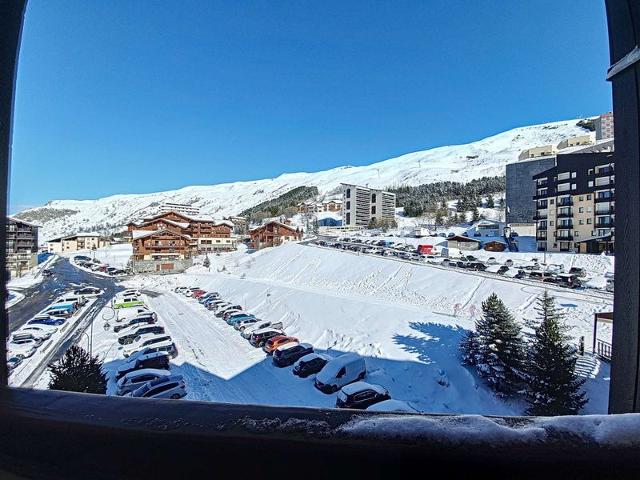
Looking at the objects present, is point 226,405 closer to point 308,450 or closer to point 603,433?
point 308,450

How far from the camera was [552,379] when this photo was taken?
99.5 inches

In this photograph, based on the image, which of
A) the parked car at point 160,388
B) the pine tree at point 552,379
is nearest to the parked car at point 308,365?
the parked car at point 160,388

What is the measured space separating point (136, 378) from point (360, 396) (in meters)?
2.30

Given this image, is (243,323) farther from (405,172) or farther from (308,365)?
(405,172)

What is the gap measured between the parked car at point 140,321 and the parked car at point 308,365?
10.2 ft

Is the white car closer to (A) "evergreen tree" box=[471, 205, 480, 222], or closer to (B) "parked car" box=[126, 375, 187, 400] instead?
(B) "parked car" box=[126, 375, 187, 400]

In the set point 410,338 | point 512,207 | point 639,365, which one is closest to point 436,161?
point 512,207

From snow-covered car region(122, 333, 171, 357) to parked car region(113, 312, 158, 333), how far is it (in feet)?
1.86

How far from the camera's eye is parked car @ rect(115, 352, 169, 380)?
11.2ft

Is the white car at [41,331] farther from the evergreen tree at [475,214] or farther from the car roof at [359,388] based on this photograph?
the evergreen tree at [475,214]

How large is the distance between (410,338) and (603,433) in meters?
4.45

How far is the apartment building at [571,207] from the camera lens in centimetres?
920

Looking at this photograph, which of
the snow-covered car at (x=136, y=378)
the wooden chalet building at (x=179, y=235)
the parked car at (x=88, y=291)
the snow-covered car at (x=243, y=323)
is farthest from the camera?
the wooden chalet building at (x=179, y=235)

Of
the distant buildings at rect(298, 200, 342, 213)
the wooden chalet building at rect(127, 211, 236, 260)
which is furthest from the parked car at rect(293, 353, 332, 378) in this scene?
the distant buildings at rect(298, 200, 342, 213)
